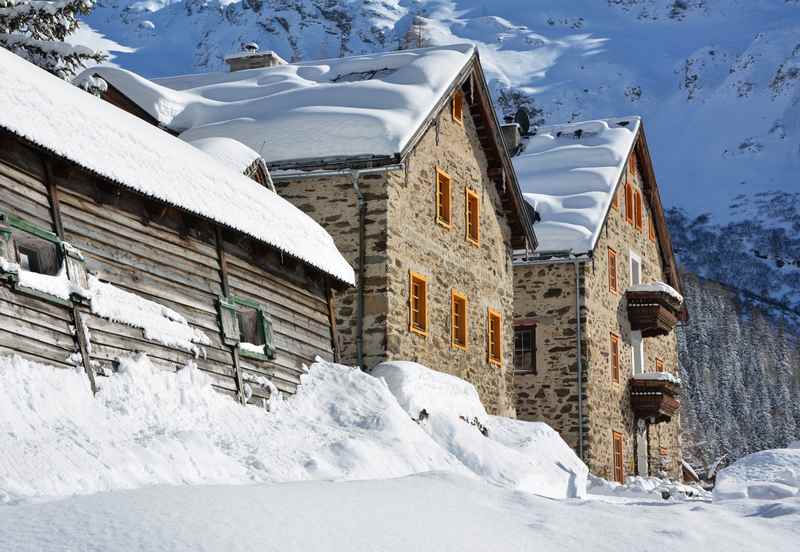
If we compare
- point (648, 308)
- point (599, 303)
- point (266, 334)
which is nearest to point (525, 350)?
point (599, 303)

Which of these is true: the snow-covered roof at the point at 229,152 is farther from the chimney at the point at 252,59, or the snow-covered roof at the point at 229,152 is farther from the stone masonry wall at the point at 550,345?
the stone masonry wall at the point at 550,345

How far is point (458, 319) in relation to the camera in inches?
936

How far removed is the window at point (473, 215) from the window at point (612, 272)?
7770 millimetres

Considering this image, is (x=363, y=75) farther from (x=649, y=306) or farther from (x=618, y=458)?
(x=618, y=458)

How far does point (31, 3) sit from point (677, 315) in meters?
20.0

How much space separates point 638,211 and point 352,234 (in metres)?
16.0

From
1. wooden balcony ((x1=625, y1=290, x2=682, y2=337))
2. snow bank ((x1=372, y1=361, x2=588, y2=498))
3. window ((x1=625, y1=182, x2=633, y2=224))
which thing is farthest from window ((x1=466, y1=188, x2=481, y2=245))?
window ((x1=625, y1=182, x2=633, y2=224))

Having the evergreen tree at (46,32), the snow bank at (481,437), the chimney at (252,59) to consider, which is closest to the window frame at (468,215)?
the snow bank at (481,437)

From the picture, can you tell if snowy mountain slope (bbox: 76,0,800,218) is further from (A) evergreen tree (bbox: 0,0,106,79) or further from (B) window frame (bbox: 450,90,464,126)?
(A) evergreen tree (bbox: 0,0,106,79)

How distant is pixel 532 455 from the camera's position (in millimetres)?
19781

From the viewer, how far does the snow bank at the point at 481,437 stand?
1755cm

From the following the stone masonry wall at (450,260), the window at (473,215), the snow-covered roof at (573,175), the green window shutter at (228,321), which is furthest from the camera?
the snow-covered roof at (573,175)

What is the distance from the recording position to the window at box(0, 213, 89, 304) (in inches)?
461

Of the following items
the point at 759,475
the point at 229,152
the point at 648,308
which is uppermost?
the point at 229,152
